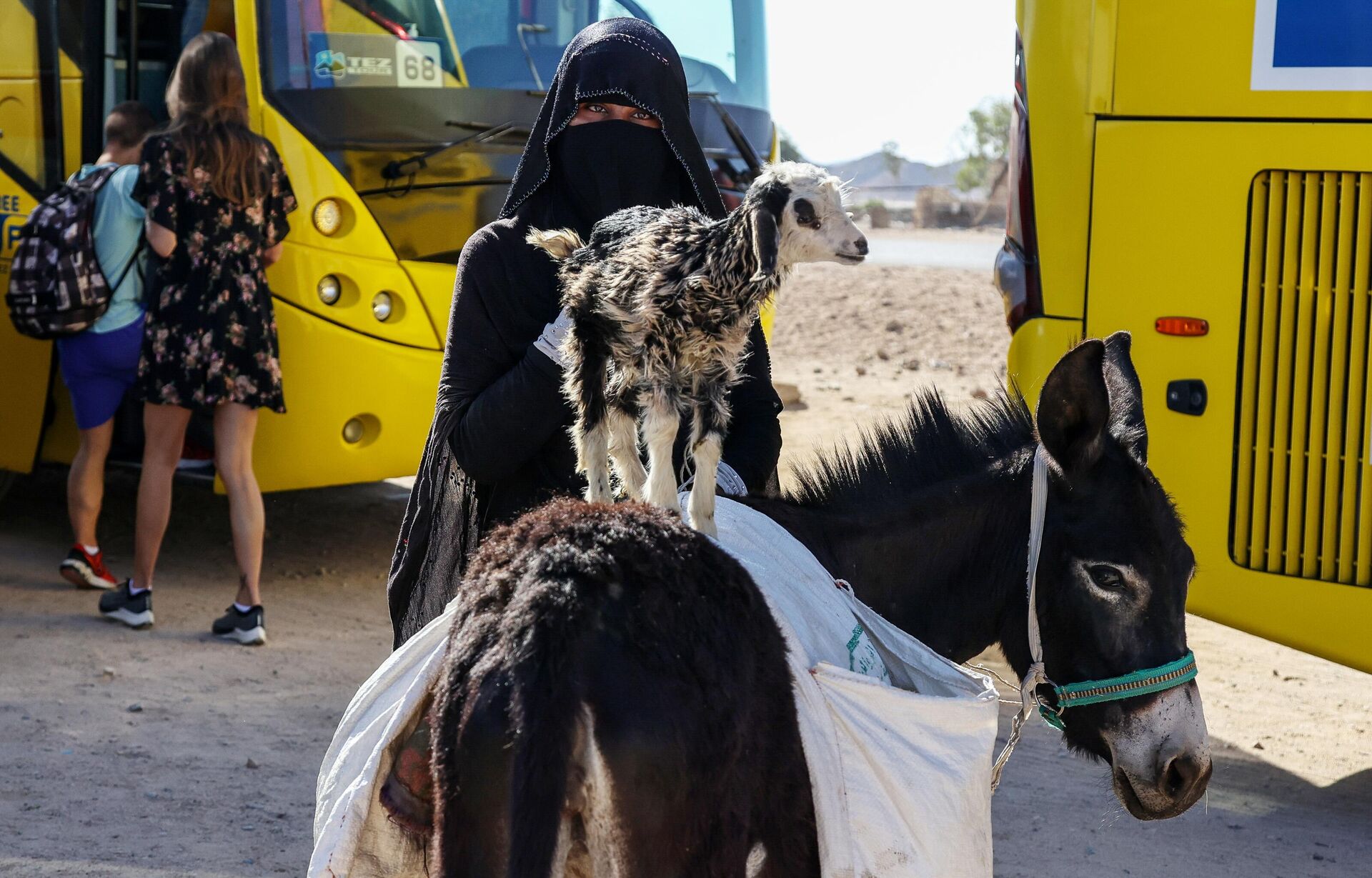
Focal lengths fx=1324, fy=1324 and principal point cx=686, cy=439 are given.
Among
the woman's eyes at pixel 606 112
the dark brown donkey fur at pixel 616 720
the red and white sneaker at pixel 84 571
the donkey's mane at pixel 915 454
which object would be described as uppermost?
the woman's eyes at pixel 606 112

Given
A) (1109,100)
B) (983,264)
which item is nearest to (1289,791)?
(1109,100)

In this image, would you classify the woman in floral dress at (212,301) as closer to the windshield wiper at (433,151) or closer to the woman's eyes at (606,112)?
the windshield wiper at (433,151)

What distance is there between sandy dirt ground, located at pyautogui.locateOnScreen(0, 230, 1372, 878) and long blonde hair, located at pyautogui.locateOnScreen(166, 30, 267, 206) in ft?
6.66

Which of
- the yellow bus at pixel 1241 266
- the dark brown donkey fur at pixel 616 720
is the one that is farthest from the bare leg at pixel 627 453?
the yellow bus at pixel 1241 266

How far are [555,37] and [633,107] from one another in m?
4.29

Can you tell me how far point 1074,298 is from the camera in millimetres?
4695

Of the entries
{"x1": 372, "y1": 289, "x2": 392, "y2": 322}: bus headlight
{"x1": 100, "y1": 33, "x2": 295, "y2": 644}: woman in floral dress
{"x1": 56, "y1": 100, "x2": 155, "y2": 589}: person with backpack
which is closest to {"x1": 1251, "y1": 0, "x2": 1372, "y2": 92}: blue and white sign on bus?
{"x1": 372, "y1": 289, "x2": 392, "y2": 322}: bus headlight

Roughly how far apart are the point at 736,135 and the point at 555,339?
4.32 m

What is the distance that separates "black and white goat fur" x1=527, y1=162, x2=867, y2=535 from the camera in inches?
92.4

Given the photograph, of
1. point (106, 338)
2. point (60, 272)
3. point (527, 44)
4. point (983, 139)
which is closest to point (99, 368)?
point (106, 338)

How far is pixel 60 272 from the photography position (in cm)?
588

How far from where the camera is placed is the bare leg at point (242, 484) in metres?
5.83

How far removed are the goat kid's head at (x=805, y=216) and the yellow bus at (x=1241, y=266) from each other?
2.09m

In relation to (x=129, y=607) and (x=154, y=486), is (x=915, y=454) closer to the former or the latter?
(x=154, y=486)
